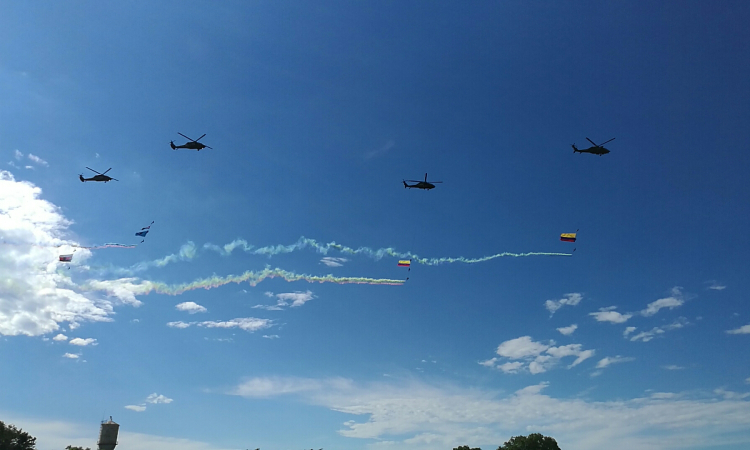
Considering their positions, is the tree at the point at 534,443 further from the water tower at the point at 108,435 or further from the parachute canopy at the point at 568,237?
the water tower at the point at 108,435

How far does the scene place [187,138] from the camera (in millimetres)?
110938

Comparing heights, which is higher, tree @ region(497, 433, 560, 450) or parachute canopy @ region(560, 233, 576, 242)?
parachute canopy @ region(560, 233, 576, 242)

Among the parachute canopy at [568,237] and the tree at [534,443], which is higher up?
the parachute canopy at [568,237]

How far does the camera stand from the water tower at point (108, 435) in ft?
536

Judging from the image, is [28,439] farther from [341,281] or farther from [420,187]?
[420,187]

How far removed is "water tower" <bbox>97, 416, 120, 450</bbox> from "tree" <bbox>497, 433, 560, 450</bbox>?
138174 millimetres

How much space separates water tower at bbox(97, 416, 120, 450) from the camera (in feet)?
536

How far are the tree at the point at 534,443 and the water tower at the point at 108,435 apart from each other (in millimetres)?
138174

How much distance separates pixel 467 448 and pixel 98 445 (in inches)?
5106

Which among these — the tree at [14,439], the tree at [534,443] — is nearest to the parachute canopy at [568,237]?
the tree at [534,443]

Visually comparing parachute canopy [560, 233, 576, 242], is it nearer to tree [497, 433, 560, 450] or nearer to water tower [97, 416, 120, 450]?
tree [497, 433, 560, 450]

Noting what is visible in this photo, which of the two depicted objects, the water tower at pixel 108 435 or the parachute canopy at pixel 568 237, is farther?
the water tower at pixel 108 435

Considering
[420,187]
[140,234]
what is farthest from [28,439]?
[420,187]

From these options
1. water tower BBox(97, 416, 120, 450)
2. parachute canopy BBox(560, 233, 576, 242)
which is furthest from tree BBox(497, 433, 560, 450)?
water tower BBox(97, 416, 120, 450)
